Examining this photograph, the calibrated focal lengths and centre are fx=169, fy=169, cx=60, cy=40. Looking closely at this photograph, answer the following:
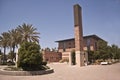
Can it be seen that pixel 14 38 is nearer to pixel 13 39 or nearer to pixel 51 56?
pixel 13 39

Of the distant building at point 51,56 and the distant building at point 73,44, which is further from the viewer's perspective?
the distant building at point 73,44

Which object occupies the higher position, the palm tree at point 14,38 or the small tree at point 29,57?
the palm tree at point 14,38

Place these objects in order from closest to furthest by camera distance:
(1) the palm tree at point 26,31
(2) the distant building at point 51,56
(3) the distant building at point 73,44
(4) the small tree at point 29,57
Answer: (4) the small tree at point 29,57 → (1) the palm tree at point 26,31 → (2) the distant building at point 51,56 → (3) the distant building at point 73,44

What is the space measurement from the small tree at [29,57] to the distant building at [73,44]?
49.4 m

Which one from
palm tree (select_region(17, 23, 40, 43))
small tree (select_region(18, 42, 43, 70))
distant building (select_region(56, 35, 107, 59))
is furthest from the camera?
distant building (select_region(56, 35, 107, 59))

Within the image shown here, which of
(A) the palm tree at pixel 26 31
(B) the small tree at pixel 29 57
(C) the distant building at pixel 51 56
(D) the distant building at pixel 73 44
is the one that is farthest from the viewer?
(D) the distant building at pixel 73 44

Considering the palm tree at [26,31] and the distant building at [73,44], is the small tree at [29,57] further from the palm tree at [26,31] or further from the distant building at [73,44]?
the distant building at [73,44]

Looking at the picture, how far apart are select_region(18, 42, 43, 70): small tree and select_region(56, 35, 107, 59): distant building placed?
49.4 meters

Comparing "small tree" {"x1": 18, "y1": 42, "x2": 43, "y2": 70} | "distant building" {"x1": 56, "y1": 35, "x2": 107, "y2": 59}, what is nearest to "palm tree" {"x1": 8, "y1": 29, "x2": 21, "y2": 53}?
"small tree" {"x1": 18, "y1": 42, "x2": 43, "y2": 70}

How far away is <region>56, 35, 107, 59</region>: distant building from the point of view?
70.5 m

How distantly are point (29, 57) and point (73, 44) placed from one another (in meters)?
56.3

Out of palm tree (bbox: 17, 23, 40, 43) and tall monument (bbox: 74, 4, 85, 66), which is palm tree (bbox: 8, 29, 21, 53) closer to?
palm tree (bbox: 17, 23, 40, 43)

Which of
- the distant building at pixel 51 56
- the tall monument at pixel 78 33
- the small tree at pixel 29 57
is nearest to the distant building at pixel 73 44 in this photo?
the distant building at pixel 51 56

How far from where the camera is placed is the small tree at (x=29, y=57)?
66.9ft
